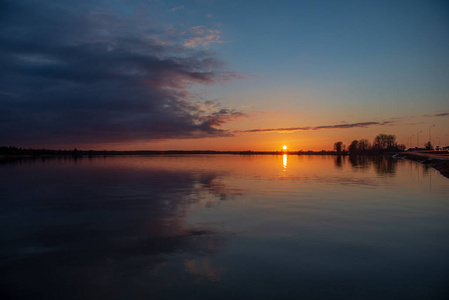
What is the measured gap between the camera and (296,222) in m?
14.9

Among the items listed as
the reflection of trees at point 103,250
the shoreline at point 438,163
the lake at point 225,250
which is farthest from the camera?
the shoreline at point 438,163

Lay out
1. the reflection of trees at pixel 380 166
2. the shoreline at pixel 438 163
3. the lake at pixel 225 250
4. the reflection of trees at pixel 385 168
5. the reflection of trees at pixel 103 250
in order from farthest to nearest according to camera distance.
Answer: the reflection of trees at pixel 380 166
the reflection of trees at pixel 385 168
the shoreline at pixel 438 163
the reflection of trees at pixel 103 250
the lake at pixel 225 250

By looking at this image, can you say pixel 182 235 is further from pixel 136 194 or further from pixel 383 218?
pixel 136 194

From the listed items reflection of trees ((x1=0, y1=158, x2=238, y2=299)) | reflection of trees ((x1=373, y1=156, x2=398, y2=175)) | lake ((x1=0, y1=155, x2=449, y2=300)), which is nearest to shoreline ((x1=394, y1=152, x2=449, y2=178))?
reflection of trees ((x1=373, y1=156, x2=398, y2=175))

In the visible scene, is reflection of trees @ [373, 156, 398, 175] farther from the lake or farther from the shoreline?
the lake

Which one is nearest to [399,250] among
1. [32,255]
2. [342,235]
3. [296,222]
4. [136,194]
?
[342,235]

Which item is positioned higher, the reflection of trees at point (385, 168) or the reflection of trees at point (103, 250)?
the reflection of trees at point (385, 168)

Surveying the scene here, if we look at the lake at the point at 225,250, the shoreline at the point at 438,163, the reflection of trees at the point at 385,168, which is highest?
the shoreline at the point at 438,163

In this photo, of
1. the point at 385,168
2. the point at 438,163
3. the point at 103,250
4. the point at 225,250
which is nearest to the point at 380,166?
the point at 385,168

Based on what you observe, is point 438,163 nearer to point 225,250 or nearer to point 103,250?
point 225,250

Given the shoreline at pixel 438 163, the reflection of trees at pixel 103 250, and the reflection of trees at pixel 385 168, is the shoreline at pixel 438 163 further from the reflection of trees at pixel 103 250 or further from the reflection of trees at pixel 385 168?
the reflection of trees at pixel 103 250

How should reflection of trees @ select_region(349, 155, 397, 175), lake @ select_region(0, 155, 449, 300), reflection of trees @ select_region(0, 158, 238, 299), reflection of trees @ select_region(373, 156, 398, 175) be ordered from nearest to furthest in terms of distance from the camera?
lake @ select_region(0, 155, 449, 300)
reflection of trees @ select_region(0, 158, 238, 299)
reflection of trees @ select_region(373, 156, 398, 175)
reflection of trees @ select_region(349, 155, 397, 175)

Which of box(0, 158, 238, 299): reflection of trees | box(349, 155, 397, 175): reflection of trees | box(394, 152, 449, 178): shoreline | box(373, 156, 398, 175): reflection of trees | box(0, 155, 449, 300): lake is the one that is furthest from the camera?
box(349, 155, 397, 175): reflection of trees

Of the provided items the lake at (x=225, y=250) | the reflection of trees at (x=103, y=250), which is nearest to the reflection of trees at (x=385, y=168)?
the lake at (x=225, y=250)
